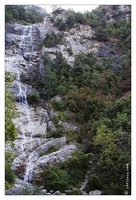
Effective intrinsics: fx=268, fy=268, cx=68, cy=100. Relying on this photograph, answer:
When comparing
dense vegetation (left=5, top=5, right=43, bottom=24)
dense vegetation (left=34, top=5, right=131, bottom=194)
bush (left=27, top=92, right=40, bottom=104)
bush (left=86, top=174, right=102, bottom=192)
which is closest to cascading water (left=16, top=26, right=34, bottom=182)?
bush (left=27, top=92, right=40, bottom=104)

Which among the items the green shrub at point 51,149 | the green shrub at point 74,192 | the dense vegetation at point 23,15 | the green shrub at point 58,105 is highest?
the dense vegetation at point 23,15

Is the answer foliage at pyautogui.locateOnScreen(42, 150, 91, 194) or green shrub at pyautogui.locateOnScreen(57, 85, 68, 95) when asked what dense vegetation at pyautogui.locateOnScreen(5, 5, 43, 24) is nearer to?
green shrub at pyautogui.locateOnScreen(57, 85, 68, 95)

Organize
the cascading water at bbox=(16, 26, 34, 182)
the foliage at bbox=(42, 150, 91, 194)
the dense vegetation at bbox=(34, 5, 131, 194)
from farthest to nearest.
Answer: the cascading water at bbox=(16, 26, 34, 182)
the dense vegetation at bbox=(34, 5, 131, 194)
the foliage at bbox=(42, 150, 91, 194)

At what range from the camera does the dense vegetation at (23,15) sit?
55.6 ft

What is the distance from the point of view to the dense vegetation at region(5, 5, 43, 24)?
16.9 metres

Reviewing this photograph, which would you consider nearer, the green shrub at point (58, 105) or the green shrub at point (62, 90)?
the green shrub at point (58, 105)

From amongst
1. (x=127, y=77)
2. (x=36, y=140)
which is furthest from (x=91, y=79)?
(x=36, y=140)

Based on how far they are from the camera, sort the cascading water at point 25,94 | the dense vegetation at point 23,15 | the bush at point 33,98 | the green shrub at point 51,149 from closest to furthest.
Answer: the cascading water at point 25,94
the green shrub at point 51,149
the bush at point 33,98
the dense vegetation at point 23,15

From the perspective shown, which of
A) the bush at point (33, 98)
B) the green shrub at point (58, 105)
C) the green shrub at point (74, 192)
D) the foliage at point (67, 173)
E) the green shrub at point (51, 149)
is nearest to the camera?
the green shrub at point (74, 192)

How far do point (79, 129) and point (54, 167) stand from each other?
2358 mm

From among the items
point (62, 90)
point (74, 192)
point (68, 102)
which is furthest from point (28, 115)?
Answer: point (74, 192)

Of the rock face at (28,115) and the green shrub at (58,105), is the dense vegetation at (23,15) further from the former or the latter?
the green shrub at (58,105)

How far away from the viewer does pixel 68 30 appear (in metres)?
18.2

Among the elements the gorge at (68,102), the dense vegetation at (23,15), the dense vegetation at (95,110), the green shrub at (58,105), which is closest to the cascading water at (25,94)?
the gorge at (68,102)
